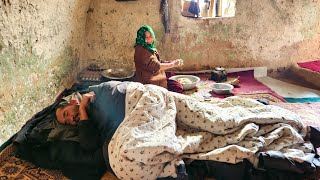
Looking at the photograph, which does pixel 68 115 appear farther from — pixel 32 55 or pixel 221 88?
pixel 221 88

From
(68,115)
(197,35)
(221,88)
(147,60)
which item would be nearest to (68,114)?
(68,115)

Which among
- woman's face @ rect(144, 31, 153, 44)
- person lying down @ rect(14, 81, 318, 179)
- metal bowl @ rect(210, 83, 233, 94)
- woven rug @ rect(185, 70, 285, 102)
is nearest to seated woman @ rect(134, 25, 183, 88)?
woman's face @ rect(144, 31, 153, 44)

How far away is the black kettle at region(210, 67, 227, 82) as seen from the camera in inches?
119

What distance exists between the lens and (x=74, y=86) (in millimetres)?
2758

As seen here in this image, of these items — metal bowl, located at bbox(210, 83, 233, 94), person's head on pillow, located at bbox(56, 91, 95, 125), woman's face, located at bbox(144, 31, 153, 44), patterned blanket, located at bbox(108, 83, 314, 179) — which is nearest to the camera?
patterned blanket, located at bbox(108, 83, 314, 179)

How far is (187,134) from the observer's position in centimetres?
166

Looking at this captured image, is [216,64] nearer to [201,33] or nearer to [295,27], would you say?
[201,33]

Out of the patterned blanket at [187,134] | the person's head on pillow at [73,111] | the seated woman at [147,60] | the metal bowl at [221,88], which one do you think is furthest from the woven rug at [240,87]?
the person's head on pillow at [73,111]

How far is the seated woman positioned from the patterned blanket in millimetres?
839

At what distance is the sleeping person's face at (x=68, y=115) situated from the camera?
1726 millimetres

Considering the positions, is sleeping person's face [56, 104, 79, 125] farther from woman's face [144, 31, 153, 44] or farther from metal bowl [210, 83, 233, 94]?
metal bowl [210, 83, 233, 94]

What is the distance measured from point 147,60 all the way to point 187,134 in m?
1.01

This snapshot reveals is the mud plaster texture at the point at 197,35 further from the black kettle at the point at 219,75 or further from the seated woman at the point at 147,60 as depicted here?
the seated woman at the point at 147,60

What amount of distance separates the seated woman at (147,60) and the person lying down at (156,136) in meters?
0.83
